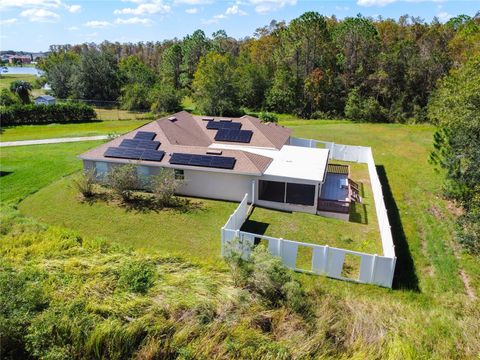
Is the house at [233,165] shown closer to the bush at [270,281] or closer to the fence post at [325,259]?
the fence post at [325,259]

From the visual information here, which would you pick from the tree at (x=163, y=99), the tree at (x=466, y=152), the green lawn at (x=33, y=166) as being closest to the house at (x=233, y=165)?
the green lawn at (x=33, y=166)

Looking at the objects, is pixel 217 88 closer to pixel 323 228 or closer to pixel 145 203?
pixel 145 203

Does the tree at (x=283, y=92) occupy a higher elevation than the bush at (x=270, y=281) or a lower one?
higher

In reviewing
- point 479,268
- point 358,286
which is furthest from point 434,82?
point 358,286

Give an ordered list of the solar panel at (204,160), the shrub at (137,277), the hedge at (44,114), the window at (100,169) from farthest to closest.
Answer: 1. the hedge at (44,114)
2. the window at (100,169)
3. the solar panel at (204,160)
4. the shrub at (137,277)

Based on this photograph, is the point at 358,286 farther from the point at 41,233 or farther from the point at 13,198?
the point at 13,198

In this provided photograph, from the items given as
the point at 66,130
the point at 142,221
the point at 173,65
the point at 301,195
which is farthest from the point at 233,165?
the point at 173,65
